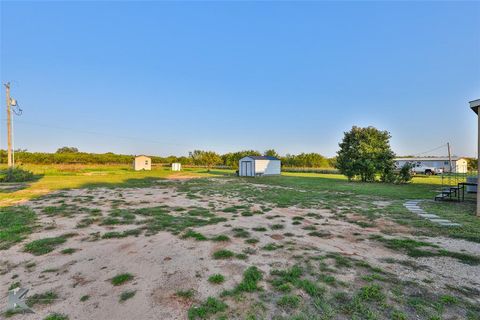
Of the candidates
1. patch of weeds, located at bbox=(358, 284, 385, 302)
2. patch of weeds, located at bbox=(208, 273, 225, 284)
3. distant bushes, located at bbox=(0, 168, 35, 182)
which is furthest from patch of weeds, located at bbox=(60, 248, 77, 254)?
distant bushes, located at bbox=(0, 168, 35, 182)

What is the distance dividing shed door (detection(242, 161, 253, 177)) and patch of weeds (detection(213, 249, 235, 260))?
23022mm

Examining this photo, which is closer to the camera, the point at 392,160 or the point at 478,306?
the point at 478,306

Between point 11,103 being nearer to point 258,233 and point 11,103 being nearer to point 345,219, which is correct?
point 258,233

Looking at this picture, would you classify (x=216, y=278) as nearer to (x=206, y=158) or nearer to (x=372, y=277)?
(x=372, y=277)

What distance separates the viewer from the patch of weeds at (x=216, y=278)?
9.59 feet

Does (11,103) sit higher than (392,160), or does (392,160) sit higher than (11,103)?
(11,103)

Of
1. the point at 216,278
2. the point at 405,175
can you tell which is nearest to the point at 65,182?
the point at 216,278

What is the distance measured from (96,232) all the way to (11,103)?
808 inches

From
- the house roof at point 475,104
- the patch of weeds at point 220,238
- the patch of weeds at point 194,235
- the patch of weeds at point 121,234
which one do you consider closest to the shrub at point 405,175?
the house roof at point 475,104

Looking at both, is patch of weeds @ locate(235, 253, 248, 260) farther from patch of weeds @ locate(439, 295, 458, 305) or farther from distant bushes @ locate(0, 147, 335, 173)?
distant bushes @ locate(0, 147, 335, 173)

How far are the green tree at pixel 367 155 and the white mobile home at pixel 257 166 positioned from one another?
953cm

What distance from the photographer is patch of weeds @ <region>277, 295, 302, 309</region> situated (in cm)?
241

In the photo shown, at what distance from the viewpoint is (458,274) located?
3119 mm

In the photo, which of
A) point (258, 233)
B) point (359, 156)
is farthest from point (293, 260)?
point (359, 156)
